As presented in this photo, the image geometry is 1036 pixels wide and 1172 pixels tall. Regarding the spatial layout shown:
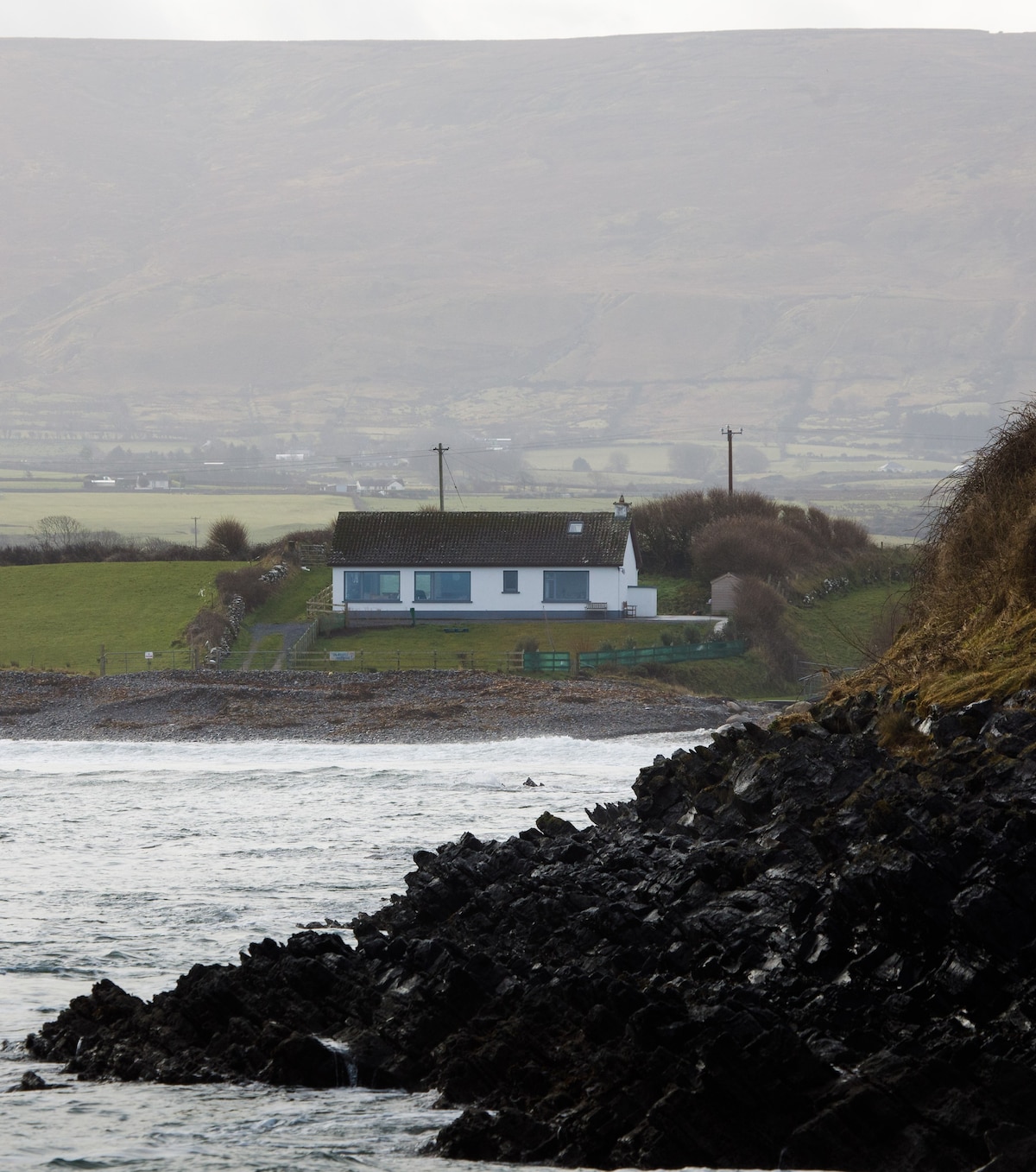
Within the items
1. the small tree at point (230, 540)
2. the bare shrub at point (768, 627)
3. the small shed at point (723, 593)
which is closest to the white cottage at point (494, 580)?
the small shed at point (723, 593)

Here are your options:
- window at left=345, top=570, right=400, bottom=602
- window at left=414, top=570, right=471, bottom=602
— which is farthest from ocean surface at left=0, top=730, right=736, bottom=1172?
window at left=414, top=570, right=471, bottom=602

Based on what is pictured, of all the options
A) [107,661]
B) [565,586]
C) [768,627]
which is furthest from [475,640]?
[107,661]

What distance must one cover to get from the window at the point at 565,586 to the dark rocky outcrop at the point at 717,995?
39730 mm

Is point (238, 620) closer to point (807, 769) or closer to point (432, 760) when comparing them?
point (432, 760)

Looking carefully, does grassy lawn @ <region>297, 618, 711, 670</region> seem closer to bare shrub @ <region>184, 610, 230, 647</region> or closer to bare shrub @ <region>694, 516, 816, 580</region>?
bare shrub @ <region>184, 610, 230, 647</region>

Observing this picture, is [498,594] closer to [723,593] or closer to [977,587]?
[723,593]

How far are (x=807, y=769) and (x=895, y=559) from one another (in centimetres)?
5077

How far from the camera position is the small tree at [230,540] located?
69.3 meters

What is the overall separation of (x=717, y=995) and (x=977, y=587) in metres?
11.0

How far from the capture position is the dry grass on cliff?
19125 mm

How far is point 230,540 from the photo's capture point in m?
69.9

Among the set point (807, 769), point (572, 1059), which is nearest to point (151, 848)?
point (807, 769)

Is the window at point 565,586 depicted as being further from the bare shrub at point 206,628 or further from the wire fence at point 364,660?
the bare shrub at point 206,628

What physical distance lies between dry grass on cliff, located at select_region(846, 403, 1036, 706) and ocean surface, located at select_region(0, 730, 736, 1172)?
685cm
